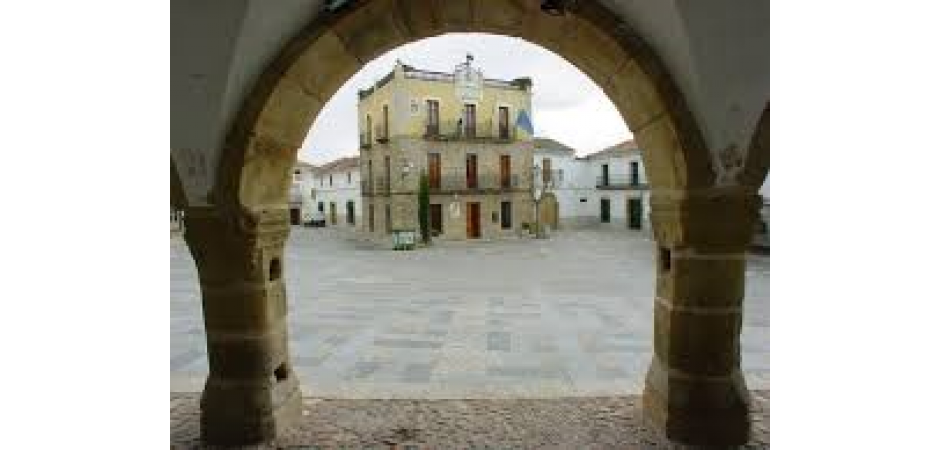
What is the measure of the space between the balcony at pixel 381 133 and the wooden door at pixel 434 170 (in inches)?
82.5

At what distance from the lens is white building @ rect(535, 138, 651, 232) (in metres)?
28.8

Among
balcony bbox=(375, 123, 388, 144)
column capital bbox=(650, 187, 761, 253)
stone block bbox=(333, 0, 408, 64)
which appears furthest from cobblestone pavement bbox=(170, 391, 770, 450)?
balcony bbox=(375, 123, 388, 144)

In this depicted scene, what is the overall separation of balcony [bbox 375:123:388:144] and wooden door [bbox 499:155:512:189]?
5392 millimetres

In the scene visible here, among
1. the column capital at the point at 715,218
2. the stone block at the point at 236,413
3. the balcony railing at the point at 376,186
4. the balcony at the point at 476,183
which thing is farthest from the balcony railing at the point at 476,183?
the column capital at the point at 715,218

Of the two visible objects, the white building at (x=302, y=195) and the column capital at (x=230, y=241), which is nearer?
the column capital at (x=230, y=241)

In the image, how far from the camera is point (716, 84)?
2.97 meters

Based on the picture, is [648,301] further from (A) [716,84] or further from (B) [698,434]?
(A) [716,84]

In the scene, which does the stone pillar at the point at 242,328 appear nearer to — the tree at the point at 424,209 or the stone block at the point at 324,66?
the stone block at the point at 324,66

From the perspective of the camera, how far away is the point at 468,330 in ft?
22.1

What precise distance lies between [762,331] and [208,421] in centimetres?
621

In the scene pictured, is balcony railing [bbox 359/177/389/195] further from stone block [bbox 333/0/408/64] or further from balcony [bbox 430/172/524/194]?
stone block [bbox 333/0/408/64]

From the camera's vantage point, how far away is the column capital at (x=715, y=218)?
3.01 m

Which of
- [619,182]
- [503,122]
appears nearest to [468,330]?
[503,122]

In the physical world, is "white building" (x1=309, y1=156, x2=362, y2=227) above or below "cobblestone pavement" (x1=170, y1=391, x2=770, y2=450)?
above
